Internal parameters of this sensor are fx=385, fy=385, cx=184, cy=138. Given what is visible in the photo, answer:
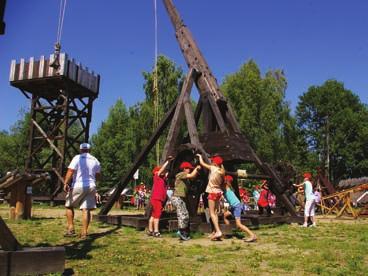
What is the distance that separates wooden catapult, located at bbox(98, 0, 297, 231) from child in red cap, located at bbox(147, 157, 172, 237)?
677mm

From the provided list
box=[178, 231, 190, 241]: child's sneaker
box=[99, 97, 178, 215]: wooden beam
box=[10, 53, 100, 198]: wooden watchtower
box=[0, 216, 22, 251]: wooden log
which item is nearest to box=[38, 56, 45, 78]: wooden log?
box=[10, 53, 100, 198]: wooden watchtower

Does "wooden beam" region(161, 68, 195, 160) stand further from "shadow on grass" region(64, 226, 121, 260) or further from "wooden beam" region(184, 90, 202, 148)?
"shadow on grass" region(64, 226, 121, 260)

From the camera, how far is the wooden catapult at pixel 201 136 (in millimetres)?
9039

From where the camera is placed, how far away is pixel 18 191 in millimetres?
10414

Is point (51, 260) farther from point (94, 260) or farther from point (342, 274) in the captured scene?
point (342, 274)

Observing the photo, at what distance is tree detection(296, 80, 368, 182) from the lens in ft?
135

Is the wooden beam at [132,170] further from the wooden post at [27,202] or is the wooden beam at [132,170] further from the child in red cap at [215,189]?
the child in red cap at [215,189]

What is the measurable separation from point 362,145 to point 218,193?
3833 cm

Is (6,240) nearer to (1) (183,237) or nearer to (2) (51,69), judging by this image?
(1) (183,237)

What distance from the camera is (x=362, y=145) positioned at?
135 ft

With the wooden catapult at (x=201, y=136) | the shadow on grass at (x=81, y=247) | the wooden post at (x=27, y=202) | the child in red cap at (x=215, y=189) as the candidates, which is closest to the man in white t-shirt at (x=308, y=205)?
the wooden catapult at (x=201, y=136)

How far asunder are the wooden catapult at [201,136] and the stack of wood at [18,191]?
2.10 metres

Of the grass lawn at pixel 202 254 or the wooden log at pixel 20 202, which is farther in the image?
the wooden log at pixel 20 202

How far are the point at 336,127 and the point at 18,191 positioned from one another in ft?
126
